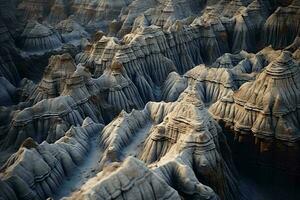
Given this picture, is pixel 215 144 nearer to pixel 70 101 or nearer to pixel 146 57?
pixel 70 101

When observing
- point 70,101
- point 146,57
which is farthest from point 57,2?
point 70,101

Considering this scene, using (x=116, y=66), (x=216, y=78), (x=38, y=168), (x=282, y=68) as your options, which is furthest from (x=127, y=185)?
(x=216, y=78)

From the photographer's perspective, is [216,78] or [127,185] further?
[216,78]

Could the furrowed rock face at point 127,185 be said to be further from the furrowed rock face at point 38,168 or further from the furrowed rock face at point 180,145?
the furrowed rock face at point 38,168

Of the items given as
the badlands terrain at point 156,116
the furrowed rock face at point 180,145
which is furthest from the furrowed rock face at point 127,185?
the furrowed rock face at point 180,145

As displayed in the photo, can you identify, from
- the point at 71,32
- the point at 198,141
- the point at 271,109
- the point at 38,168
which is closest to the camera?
the point at 38,168

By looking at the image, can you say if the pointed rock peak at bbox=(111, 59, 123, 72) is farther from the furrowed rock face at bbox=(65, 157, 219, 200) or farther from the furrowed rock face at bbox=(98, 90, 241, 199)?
the furrowed rock face at bbox=(65, 157, 219, 200)

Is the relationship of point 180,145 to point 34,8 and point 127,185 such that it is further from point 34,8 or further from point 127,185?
point 34,8
